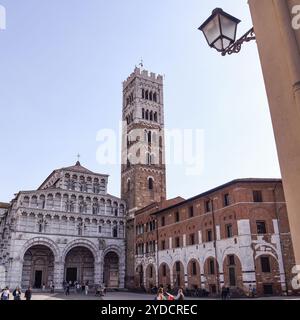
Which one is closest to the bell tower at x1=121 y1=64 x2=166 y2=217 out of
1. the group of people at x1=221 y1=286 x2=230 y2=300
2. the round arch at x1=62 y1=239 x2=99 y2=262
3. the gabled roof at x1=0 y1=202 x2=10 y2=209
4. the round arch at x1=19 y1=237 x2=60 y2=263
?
the round arch at x1=62 y1=239 x2=99 y2=262

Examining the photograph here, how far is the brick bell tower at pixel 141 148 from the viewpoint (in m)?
47.1

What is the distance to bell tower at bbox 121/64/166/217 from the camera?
48.4 m

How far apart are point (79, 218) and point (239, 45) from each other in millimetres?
41796

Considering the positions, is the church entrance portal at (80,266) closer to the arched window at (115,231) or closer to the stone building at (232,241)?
the arched window at (115,231)

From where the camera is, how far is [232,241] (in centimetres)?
2719

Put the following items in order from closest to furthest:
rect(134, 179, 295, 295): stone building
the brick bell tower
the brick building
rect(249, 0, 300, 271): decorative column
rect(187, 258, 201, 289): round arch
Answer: rect(249, 0, 300, 271): decorative column, rect(134, 179, 295, 295): stone building, the brick building, rect(187, 258, 201, 289): round arch, the brick bell tower

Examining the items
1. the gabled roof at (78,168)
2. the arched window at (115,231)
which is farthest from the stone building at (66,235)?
the arched window at (115,231)

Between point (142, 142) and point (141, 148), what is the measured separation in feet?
3.39

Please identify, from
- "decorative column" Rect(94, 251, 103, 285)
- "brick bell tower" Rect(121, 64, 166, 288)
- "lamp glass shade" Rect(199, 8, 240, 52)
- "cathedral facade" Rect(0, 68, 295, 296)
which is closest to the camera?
"lamp glass shade" Rect(199, 8, 240, 52)

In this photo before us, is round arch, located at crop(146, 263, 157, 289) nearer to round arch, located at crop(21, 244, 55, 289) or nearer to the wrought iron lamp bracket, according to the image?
round arch, located at crop(21, 244, 55, 289)

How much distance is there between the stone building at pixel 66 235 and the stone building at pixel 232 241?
11.2 metres

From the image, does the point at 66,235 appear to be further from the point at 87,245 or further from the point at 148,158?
the point at 148,158

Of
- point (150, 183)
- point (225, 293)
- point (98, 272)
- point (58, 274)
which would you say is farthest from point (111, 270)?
point (225, 293)
